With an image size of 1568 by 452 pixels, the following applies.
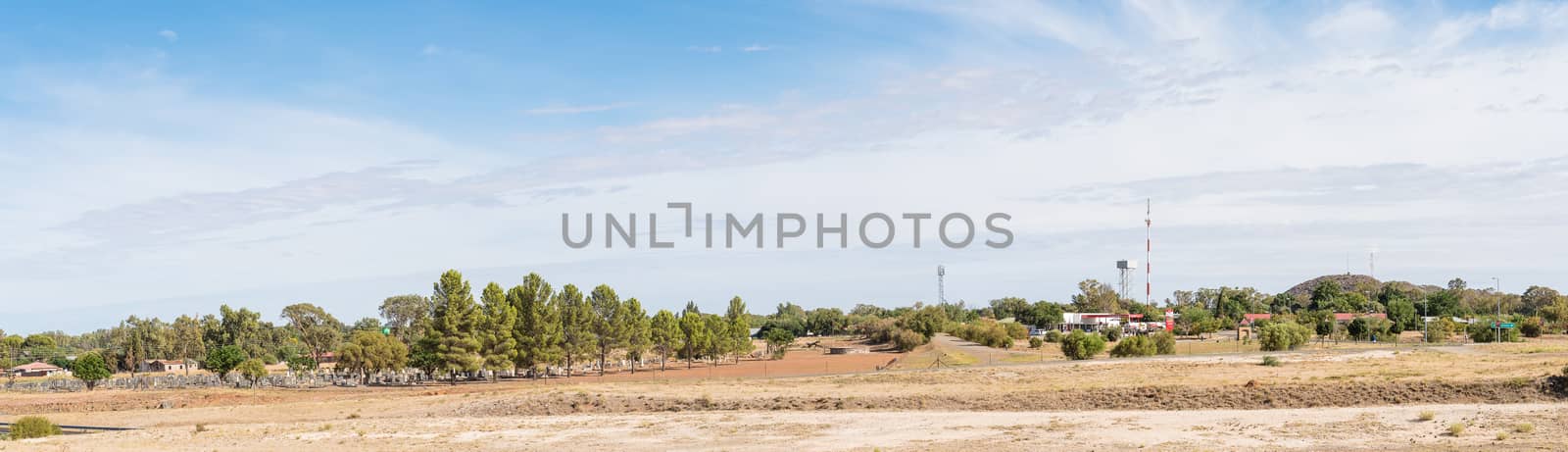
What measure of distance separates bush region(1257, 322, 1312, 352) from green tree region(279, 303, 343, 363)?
372 feet

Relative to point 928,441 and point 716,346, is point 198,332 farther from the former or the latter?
point 928,441

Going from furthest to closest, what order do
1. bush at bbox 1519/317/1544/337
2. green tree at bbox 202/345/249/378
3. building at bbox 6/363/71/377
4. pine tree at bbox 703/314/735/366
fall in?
bush at bbox 1519/317/1544/337, building at bbox 6/363/71/377, pine tree at bbox 703/314/735/366, green tree at bbox 202/345/249/378

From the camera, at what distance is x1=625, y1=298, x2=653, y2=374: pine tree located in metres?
114

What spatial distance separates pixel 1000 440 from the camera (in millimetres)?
37688

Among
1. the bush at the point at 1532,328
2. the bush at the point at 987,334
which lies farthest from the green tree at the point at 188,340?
the bush at the point at 1532,328

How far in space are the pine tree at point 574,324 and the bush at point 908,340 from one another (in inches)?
1925

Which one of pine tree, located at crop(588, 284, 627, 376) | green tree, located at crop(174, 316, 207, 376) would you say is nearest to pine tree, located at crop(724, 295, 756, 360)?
pine tree, located at crop(588, 284, 627, 376)

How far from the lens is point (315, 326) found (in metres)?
156

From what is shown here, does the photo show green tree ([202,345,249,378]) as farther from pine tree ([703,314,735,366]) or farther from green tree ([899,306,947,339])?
green tree ([899,306,947,339])

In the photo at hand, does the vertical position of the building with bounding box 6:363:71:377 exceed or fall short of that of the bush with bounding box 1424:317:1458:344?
it falls short

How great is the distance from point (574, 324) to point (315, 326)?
225ft

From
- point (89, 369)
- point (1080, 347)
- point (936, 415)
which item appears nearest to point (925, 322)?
point (1080, 347)

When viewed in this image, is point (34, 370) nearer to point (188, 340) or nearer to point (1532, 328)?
point (188, 340)

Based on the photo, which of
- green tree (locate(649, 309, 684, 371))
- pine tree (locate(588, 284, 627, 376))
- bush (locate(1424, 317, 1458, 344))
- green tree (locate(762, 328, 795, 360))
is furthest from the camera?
green tree (locate(762, 328, 795, 360))
